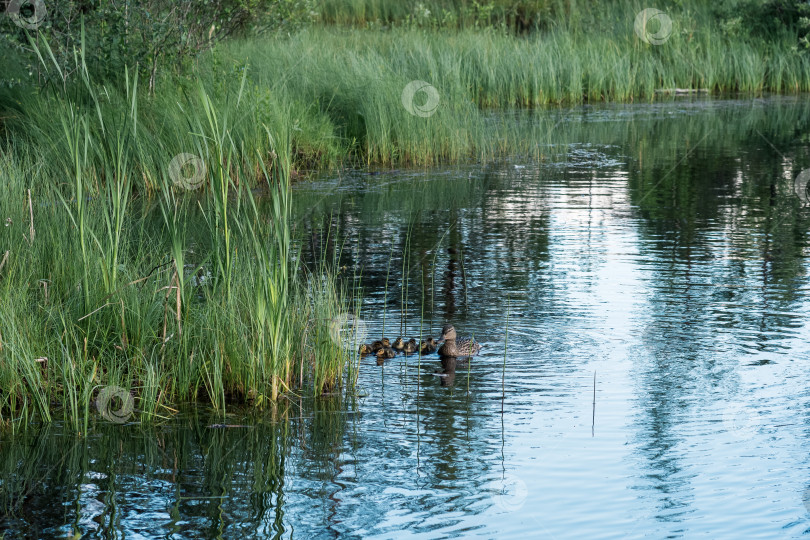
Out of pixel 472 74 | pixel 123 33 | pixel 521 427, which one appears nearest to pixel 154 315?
pixel 521 427

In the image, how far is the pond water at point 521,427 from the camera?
426 cm

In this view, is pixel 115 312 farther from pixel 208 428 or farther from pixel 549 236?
pixel 549 236

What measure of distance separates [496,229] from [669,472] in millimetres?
5465

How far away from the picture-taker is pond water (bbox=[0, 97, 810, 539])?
4258mm

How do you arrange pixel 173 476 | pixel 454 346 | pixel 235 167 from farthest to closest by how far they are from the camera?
pixel 235 167 → pixel 454 346 → pixel 173 476

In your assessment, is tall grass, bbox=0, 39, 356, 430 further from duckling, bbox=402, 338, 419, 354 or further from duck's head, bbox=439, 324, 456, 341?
duck's head, bbox=439, 324, 456, 341

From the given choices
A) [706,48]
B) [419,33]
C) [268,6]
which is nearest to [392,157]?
[268,6]

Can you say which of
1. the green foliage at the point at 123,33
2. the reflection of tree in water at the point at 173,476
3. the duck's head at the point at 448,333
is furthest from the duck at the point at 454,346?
the green foliage at the point at 123,33

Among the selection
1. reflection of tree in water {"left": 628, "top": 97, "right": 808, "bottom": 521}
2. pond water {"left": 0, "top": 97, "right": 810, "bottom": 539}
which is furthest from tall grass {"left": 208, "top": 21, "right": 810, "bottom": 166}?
pond water {"left": 0, "top": 97, "right": 810, "bottom": 539}

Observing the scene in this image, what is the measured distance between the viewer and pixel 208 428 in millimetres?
5148

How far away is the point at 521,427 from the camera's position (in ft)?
16.8

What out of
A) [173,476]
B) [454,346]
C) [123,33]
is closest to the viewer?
[173,476]

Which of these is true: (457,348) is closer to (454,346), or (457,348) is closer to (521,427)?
(454,346)

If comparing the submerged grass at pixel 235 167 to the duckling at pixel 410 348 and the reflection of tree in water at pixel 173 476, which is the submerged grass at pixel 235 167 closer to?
the reflection of tree in water at pixel 173 476
